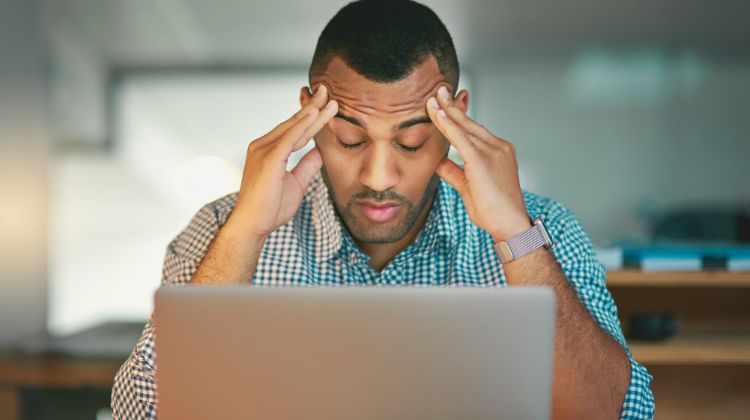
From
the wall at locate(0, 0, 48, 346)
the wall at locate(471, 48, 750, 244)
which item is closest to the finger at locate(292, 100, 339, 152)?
the wall at locate(0, 0, 48, 346)

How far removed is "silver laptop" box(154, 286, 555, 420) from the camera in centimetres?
71

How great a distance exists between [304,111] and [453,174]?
0.32 meters

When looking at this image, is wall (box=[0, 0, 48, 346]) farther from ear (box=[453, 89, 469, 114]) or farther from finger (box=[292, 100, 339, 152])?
ear (box=[453, 89, 469, 114])

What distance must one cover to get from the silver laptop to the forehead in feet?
2.18

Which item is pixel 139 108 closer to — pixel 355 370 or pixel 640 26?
pixel 640 26

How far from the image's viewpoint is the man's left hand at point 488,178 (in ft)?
3.93

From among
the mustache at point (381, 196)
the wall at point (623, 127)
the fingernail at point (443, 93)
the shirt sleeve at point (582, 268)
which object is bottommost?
the shirt sleeve at point (582, 268)

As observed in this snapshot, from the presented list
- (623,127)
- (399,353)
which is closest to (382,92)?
(399,353)

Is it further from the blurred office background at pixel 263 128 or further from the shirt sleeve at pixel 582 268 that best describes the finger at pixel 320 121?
the blurred office background at pixel 263 128

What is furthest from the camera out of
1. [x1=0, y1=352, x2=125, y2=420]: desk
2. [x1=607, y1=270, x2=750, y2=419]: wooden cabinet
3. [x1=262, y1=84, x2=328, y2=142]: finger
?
[x1=0, y1=352, x2=125, y2=420]: desk

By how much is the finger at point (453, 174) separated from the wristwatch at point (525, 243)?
0.15 metres

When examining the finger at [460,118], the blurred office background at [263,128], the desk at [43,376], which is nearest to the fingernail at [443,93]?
the finger at [460,118]

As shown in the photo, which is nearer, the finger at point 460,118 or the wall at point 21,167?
the finger at point 460,118

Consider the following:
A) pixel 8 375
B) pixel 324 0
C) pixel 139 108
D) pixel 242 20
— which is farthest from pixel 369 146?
pixel 139 108
